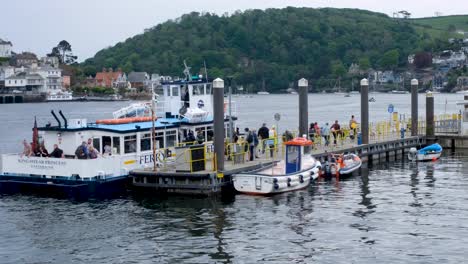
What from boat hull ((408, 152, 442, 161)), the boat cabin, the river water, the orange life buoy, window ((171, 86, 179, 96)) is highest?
window ((171, 86, 179, 96))

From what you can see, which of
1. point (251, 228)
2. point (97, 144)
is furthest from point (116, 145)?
point (251, 228)

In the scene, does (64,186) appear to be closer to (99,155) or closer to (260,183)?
(99,155)

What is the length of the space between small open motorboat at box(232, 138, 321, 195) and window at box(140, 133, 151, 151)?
4.68 metres

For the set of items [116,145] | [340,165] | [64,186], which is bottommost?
[340,165]

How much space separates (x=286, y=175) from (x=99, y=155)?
7.96 m

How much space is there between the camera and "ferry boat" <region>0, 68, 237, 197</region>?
102 feet

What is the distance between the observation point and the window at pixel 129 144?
33.1 metres

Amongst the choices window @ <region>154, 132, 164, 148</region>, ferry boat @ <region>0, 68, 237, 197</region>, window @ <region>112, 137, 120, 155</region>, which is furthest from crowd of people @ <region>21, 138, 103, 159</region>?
window @ <region>154, 132, 164, 148</region>

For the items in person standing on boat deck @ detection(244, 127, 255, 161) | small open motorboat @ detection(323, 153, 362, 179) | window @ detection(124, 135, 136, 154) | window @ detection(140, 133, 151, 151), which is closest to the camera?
window @ detection(124, 135, 136, 154)

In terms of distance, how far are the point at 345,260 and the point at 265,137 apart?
16.4 metres

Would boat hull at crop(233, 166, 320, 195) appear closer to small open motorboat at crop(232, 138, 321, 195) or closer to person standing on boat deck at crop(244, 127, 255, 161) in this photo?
small open motorboat at crop(232, 138, 321, 195)

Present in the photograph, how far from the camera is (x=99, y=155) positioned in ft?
104

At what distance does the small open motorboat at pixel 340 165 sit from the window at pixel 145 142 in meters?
9.40

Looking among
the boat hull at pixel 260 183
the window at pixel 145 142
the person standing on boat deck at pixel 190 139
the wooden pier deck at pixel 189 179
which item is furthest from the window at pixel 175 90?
the boat hull at pixel 260 183
